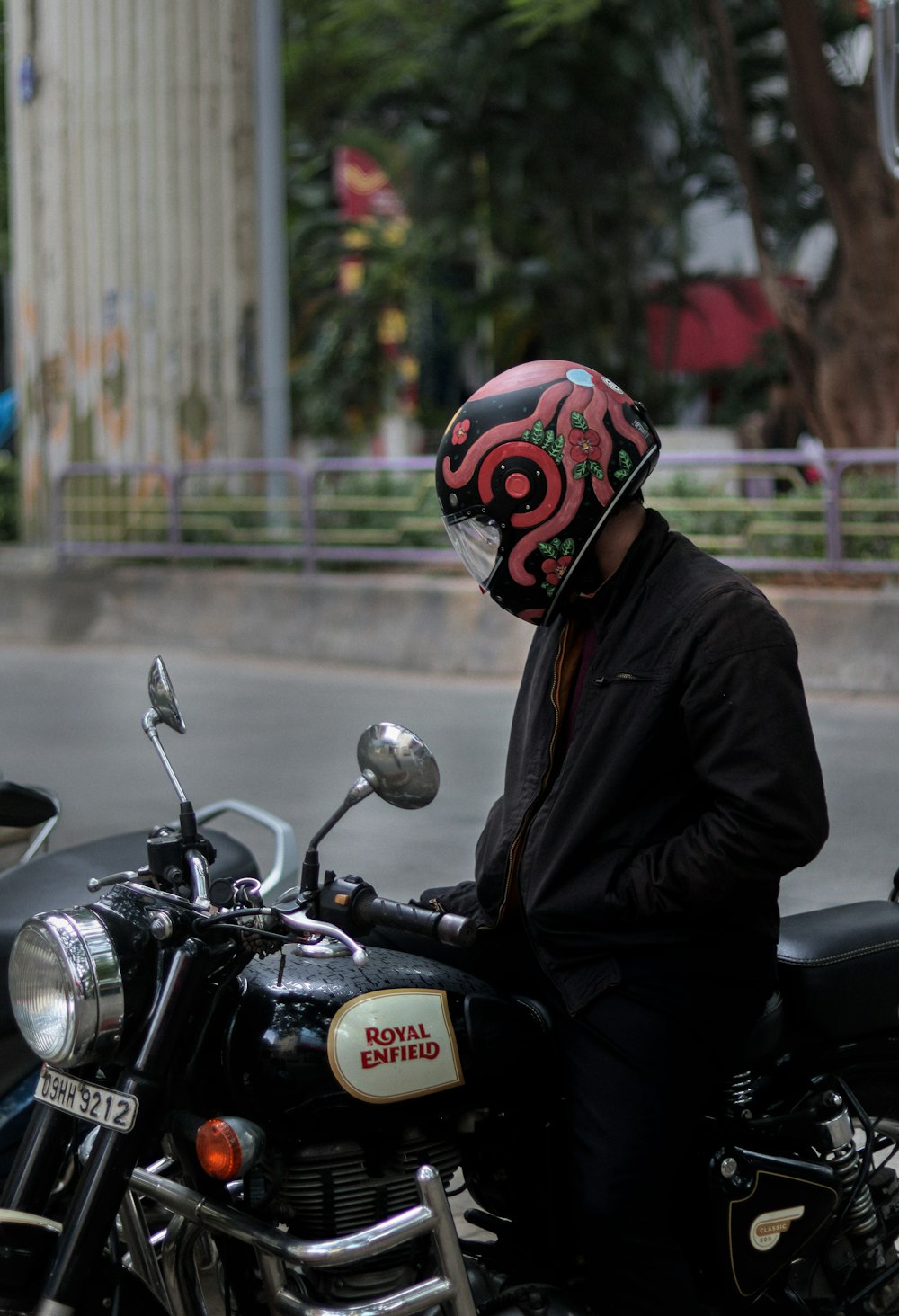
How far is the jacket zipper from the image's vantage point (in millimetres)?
2738

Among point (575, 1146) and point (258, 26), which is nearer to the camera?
point (575, 1146)

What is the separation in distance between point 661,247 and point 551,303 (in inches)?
69.0

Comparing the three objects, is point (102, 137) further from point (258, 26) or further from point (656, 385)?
point (656, 385)

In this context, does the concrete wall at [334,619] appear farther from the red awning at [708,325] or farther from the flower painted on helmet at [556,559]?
the red awning at [708,325]

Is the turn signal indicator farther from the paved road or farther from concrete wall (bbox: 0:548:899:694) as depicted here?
concrete wall (bbox: 0:548:899:694)

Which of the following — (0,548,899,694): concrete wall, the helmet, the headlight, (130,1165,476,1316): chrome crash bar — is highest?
the helmet

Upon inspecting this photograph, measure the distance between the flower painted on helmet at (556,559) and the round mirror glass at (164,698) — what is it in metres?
0.58

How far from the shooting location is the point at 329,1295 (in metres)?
2.41

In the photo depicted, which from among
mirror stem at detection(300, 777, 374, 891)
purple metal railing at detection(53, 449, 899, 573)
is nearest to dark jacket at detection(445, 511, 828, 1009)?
mirror stem at detection(300, 777, 374, 891)

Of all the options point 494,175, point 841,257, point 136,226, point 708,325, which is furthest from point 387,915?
point 708,325

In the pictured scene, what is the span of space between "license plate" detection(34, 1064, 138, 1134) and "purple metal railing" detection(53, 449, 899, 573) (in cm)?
809

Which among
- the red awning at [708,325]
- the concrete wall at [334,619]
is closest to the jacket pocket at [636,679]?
the concrete wall at [334,619]

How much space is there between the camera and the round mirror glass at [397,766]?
7.75ft

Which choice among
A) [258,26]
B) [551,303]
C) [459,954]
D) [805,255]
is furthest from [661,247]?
[459,954]
